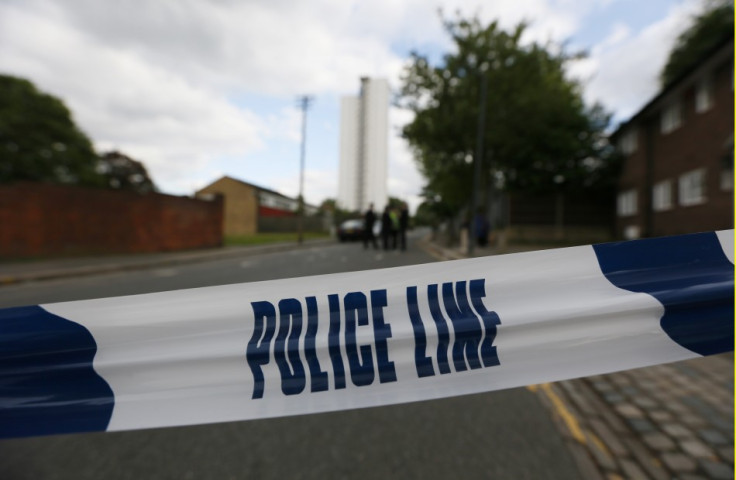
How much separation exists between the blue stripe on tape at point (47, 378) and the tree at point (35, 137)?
40504 millimetres

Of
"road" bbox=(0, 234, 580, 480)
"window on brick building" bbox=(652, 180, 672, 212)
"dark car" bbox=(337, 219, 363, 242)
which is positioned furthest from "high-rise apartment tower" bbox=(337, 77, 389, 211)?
"road" bbox=(0, 234, 580, 480)

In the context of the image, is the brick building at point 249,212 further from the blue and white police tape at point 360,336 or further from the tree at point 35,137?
the blue and white police tape at point 360,336

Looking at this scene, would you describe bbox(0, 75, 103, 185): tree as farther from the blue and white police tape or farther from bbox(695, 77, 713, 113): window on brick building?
bbox(695, 77, 713, 113): window on brick building

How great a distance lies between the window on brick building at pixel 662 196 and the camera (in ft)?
58.3

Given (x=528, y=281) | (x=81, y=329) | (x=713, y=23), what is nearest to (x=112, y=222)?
(x=81, y=329)

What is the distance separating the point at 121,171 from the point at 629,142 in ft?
151

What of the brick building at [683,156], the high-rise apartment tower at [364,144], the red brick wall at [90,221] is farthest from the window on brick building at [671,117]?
the high-rise apartment tower at [364,144]

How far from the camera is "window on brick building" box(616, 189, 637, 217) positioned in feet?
69.4

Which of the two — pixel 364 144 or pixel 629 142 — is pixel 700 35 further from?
pixel 364 144

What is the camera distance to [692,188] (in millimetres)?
16094

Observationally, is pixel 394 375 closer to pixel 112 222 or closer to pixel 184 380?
pixel 184 380

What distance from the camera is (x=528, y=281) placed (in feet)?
6.50

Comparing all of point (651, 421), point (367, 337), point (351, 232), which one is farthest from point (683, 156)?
point (367, 337)

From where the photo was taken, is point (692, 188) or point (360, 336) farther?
point (692, 188)
